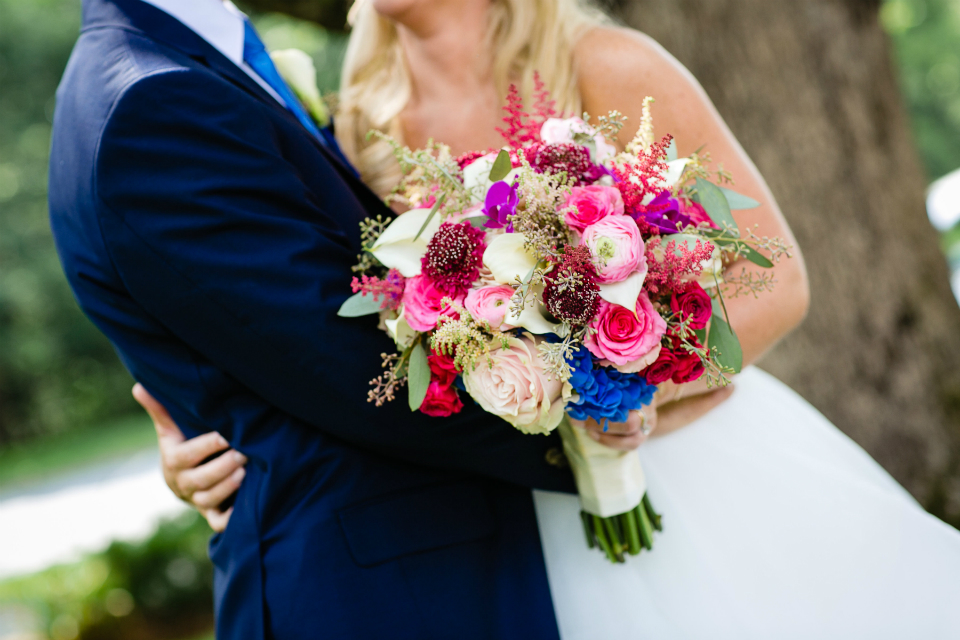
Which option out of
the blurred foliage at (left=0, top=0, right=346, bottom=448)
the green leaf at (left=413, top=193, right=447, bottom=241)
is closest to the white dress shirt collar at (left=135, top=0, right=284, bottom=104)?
the green leaf at (left=413, top=193, right=447, bottom=241)

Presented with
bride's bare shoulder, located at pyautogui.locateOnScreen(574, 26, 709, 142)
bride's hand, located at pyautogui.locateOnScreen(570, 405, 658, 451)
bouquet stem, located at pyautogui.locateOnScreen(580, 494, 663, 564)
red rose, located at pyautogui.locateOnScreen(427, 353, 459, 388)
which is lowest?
bouquet stem, located at pyautogui.locateOnScreen(580, 494, 663, 564)

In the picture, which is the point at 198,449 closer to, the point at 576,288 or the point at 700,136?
the point at 576,288

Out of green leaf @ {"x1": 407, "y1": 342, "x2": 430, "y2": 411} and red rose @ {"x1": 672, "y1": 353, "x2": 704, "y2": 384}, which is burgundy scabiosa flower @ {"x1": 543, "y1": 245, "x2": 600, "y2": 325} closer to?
red rose @ {"x1": 672, "y1": 353, "x2": 704, "y2": 384}

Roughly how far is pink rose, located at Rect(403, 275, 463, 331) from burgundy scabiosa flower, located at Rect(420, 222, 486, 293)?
18 mm

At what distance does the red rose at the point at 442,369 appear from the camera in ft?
5.31

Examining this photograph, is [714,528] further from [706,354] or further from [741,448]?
[706,354]

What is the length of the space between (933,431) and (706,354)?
9.76 feet

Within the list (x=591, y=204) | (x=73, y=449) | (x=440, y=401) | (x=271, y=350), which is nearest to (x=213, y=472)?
(x=271, y=350)

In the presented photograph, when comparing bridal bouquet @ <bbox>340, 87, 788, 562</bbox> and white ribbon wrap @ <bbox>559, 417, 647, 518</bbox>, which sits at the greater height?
bridal bouquet @ <bbox>340, 87, 788, 562</bbox>

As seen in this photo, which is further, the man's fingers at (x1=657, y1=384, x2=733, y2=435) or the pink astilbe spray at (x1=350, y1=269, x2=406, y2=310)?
the man's fingers at (x1=657, y1=384, x2=733, y2=435)

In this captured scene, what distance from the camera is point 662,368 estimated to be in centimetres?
156

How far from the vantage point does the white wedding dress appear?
190 cm

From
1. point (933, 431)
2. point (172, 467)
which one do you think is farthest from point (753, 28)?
point (172, 467)

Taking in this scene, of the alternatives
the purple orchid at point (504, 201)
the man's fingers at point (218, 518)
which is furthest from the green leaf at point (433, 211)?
the man's fingers at point (218, 518)
